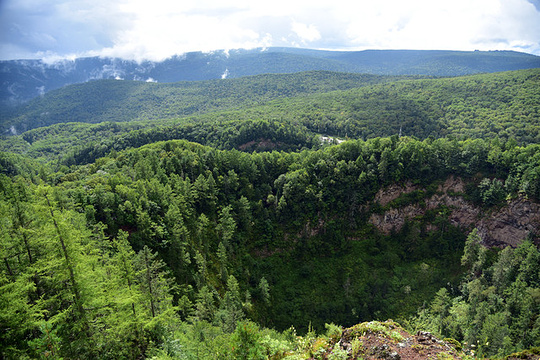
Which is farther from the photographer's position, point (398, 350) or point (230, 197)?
point (230, 197)

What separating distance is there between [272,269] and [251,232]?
11.6 m

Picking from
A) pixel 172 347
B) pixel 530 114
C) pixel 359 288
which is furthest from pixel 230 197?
pixel 530 114

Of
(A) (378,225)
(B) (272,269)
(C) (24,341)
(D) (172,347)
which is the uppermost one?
(C) (24,341)

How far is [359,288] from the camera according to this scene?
245 ft

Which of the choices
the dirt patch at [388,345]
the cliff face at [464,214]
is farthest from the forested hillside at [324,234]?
the dirt patch at [388,345]

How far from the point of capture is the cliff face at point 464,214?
72188mm

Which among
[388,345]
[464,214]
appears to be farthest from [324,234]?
[388,345]

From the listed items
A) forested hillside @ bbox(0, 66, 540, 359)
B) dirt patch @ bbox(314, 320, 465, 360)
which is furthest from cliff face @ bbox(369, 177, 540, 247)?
dirt patch @ bbox(314, 320, 465, 360)

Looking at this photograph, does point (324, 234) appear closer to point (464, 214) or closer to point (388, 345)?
point (464, 214)

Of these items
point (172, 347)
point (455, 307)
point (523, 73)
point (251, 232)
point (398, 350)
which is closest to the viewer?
point (398, 350)

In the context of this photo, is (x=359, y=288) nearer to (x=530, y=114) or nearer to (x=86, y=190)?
(x=86, y=190)

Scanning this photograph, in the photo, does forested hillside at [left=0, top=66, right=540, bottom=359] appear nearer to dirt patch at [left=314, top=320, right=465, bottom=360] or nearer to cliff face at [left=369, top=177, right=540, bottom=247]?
cliff face at [left=369, top=177, right=540, bottom=247]

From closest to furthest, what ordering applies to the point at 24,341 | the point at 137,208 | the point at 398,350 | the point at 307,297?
the point at 24,341, the point at 398,350, the point at 137,208, the point at 307,297

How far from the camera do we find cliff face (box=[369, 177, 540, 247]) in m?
72.2
